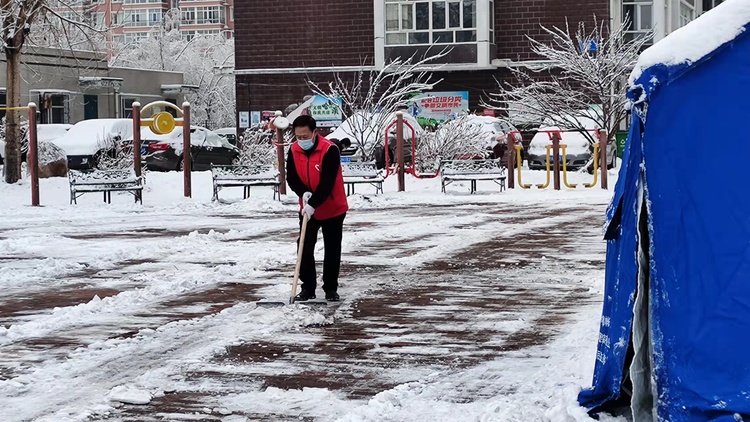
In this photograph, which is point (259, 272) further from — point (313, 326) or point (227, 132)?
point (227, 132)

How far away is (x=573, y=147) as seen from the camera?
101ft

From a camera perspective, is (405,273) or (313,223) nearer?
(313,223)

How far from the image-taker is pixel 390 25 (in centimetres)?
4459

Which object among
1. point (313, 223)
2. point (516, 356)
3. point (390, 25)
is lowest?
point (516, 356)

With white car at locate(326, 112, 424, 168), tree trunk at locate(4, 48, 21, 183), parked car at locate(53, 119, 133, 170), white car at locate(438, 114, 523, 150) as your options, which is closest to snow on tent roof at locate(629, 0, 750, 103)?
tree trunk at locate(4, 48, 21, 183)

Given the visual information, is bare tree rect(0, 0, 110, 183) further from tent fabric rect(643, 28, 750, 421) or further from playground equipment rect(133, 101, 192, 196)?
tent fabric rect(643, 28, 750, 421)

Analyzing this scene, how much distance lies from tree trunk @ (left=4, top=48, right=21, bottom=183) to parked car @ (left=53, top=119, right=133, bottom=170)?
4.19m

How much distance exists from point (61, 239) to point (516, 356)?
8.72 m

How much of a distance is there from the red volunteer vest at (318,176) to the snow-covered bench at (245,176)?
12.7 metres

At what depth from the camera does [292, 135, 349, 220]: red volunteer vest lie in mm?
9438

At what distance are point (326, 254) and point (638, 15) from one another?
35.7 metres

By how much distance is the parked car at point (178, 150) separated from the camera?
3080cm

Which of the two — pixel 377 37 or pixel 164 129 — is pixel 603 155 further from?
pixel 377 37

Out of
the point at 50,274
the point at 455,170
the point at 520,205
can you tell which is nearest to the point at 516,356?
the point at 50,274
